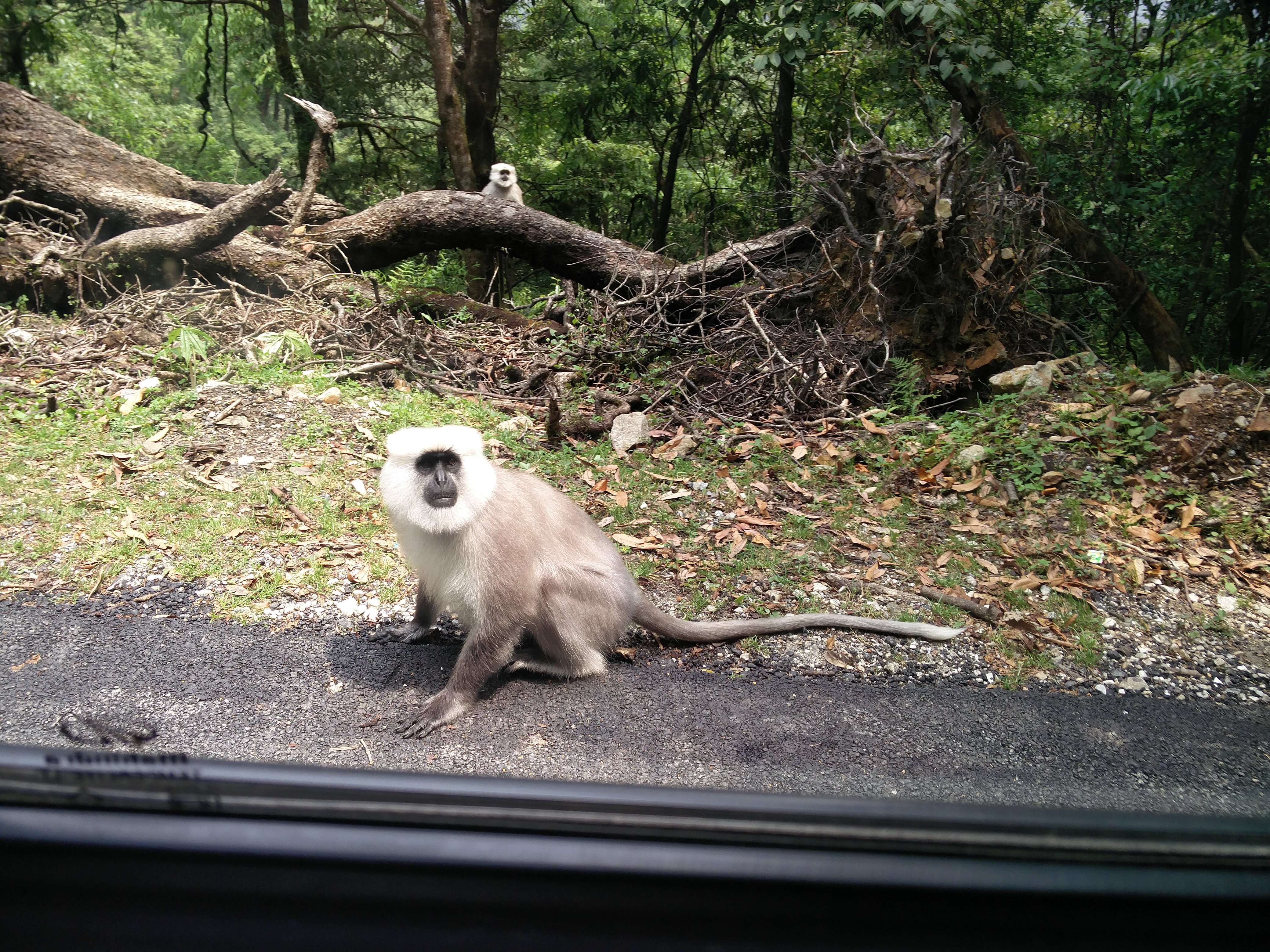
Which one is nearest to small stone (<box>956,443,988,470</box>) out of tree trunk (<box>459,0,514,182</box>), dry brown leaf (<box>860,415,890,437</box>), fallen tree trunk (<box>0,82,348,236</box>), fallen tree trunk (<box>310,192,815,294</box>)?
dry brown leaf (<box>860,415,890,437</box>)

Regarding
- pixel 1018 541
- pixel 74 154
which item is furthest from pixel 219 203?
pixel 1018 541

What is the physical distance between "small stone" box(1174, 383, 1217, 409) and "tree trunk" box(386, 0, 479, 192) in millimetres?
8114

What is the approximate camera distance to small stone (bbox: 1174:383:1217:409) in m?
5.27

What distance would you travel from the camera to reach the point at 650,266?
26.0 feet

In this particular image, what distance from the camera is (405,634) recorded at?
3.76 meters

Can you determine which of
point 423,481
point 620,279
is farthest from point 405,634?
point 620,279

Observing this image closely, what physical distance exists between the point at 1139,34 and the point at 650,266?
14.7 feet

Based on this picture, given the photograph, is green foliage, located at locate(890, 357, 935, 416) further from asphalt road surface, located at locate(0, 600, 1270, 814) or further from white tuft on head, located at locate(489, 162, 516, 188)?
white tuft on head, located at locate(489, 162, 516, 188)

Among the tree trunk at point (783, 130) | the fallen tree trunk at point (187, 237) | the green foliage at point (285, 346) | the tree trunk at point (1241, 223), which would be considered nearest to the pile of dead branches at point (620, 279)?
the fallen tree trunk at point (187, 237)

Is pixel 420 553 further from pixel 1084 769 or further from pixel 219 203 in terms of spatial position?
pixel 219 203

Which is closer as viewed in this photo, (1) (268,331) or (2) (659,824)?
(2) (659,824)

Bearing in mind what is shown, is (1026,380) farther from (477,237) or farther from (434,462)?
(477,237)

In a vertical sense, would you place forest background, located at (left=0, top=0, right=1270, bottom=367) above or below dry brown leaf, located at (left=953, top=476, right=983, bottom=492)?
above

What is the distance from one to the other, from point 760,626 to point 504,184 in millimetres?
9120
